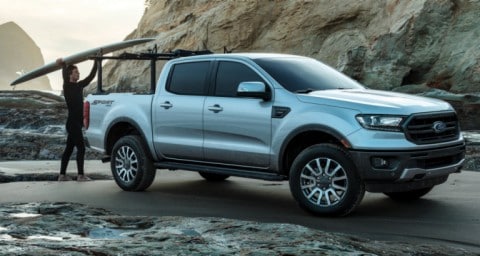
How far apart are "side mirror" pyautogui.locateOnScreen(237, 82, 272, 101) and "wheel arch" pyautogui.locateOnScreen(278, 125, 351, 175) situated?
1.85 ft

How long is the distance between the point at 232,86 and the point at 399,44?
32.9m

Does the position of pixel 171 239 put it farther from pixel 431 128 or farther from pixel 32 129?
pixel 32 129

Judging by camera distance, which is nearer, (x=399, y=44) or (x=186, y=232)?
(x=186, y=232)

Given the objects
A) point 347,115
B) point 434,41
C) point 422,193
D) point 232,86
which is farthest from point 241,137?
point 434,41

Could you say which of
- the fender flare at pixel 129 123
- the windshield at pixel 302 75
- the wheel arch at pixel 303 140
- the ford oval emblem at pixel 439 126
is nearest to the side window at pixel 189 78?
the fender flare at pixel 129 123

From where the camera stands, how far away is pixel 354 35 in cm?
4709

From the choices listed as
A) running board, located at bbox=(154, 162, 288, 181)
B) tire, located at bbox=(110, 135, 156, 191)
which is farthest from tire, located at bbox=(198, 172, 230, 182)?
running board, located at bbox=(154, 162, 288, 181)

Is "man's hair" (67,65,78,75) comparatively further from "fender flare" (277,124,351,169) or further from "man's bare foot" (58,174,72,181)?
"fender flare" (277,124,351,169)

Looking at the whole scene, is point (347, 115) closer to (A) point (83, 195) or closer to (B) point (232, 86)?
(B) point (232, 86)

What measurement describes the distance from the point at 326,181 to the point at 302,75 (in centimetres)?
154

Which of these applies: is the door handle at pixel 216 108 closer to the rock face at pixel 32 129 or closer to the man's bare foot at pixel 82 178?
the man's bare foot at pixel 82 178

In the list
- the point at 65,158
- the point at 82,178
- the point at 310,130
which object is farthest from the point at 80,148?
the point at 310,130

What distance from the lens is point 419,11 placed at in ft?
136

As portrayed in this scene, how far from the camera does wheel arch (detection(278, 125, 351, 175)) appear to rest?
8242 mm
